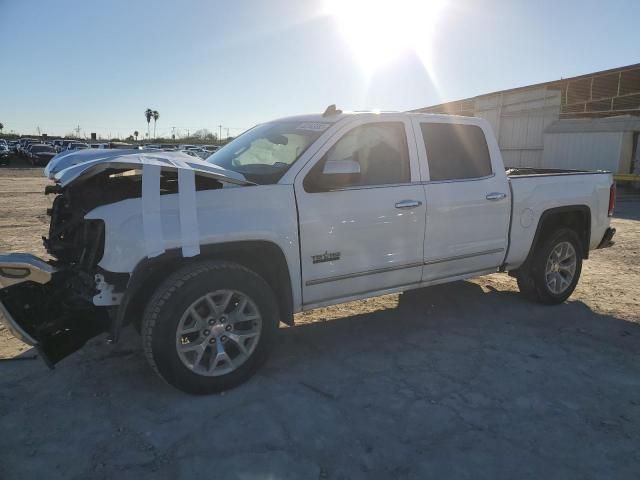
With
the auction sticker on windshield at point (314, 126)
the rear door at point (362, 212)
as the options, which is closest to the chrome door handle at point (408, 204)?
the rear door at point (362, 212)

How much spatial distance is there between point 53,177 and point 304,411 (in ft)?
8.24

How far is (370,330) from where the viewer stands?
186 inches

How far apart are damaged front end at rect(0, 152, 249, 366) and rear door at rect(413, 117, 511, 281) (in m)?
1.81

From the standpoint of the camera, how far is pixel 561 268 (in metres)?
5.53

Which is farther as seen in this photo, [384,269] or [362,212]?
[384,269]

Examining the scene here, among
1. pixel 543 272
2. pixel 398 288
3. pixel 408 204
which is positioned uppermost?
pixel 408 204

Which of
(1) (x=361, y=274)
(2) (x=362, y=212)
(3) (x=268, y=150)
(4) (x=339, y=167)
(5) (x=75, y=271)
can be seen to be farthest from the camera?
(3) (x=268, y=150)

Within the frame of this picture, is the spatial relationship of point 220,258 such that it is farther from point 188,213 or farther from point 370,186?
point 370,186

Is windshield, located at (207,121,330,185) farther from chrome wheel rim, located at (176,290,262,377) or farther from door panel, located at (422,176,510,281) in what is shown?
door panel, located at (422,176,510,281)

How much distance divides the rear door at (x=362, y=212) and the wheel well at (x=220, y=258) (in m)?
0.18

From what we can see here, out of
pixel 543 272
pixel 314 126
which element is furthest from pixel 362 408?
pixel 543 272

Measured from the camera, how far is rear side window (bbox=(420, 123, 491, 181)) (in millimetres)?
4484

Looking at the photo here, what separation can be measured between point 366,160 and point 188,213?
1636 mm

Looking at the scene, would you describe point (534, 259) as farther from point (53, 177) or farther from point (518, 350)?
point (53, 177)
